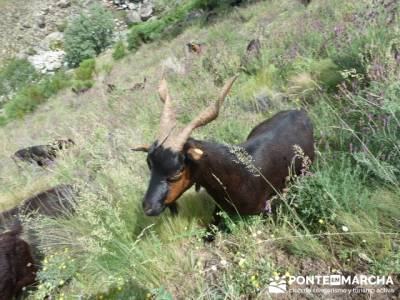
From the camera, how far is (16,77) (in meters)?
26.9

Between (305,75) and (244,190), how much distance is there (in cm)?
280

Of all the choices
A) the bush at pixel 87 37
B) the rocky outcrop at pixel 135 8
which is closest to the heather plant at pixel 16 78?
the bush at pixel 87 37

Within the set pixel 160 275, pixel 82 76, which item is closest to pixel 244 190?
pixel 160 275

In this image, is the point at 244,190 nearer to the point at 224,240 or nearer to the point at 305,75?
the point at 224,240

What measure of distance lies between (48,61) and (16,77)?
353 cm

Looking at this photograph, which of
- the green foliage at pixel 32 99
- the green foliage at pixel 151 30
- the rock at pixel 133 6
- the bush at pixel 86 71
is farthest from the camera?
the rock at pixel 133 6

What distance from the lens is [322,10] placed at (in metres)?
7.24

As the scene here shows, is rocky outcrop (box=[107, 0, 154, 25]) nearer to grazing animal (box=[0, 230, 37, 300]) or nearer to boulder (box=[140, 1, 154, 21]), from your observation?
boulder (box=[140, 1, 154, 21])

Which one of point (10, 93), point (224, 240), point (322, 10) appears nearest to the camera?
point (224, 240)

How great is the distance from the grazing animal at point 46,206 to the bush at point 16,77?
2446cm

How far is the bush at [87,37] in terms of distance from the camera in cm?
2684

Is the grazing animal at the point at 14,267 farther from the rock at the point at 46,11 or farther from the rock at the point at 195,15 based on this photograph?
the rock at the point at 46,11

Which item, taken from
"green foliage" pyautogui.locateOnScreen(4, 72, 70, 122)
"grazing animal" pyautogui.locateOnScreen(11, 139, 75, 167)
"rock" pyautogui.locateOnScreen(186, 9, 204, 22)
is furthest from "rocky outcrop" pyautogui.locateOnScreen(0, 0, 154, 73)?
"grazing animal" pyautogui.locateOnScreen(11, 139, 75, 167)

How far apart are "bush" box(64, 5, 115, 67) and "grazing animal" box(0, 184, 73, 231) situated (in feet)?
77.8
